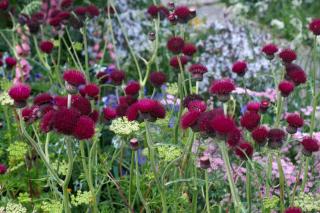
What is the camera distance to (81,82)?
178cm

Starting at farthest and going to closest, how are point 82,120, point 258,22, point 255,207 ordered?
point 258,22 → point 255,207 → point 82,120

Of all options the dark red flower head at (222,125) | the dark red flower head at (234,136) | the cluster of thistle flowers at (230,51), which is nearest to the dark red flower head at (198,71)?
the dark red flower head at (234,136)

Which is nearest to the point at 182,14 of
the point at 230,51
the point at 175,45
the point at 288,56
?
the point at 175,45

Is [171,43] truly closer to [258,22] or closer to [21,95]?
[21,95]

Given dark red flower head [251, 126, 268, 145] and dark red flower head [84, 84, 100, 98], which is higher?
dark red flower head [84, 84, 100, 98]

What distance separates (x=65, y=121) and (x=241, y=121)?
22.5 inches

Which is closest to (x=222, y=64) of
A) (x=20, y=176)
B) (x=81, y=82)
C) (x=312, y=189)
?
(x=312, y=189)

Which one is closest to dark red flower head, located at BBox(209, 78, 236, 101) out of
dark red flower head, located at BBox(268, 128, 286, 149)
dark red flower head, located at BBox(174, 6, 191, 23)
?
dark red flower head, located at BBox(268, 128, 286, 149)

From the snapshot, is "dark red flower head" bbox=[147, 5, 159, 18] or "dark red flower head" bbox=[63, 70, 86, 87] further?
"dark red flower head" bbox=[147, 5, 159, 18]

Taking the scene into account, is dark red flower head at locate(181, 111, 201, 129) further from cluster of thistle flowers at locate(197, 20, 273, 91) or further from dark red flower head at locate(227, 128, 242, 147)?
cluster of thistle flowers at locate(197, 20, 273, 91)

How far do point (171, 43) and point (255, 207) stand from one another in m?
0.75

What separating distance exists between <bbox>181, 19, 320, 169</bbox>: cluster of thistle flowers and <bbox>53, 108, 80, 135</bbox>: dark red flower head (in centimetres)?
32

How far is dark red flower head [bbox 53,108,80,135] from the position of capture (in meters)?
1.57

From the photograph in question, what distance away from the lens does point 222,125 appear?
60.7 inches
